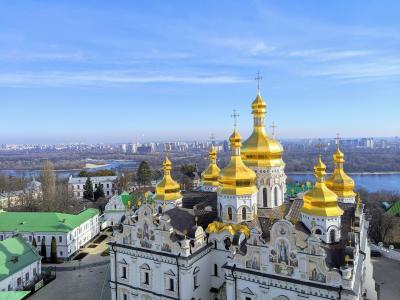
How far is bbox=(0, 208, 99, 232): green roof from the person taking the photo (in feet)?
86.0

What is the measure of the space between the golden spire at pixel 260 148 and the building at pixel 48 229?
15800 millimetres

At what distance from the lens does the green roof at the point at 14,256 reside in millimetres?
19544

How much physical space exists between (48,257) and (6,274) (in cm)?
643

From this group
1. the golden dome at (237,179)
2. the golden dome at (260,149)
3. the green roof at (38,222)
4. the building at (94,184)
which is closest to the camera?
the golden dome at (237,179)

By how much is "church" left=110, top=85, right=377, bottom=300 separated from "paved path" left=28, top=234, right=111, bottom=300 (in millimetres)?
3949

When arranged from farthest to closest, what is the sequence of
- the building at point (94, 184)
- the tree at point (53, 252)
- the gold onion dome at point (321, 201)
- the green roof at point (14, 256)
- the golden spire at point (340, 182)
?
the building at point (94, 184) < the tree at point (53, 252) < the green roof at point (14, 256) < the golden spire at point (340, 182) < the gold onion dome at point (321, 201)

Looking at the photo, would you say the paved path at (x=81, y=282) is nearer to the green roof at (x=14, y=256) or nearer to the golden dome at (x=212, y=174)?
the green roof at (x=14, y=256)

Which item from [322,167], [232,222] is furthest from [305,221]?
[232,222]

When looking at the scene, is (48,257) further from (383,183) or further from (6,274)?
(383,183)

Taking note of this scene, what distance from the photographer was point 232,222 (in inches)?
634

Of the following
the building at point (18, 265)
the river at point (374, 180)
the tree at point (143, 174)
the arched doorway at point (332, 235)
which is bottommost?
the river at point (374, 180)

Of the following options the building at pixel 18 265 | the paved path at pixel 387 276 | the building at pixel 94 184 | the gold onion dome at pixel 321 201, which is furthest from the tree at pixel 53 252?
the building at pixel 94 184

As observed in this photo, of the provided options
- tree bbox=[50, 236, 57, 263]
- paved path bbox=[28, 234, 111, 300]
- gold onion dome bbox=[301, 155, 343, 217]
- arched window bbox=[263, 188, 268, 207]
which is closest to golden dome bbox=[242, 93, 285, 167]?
arched window bbox=[263, 188, 268, 207]

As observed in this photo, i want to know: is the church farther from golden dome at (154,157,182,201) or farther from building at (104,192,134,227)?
building at (104,192,134,227)
